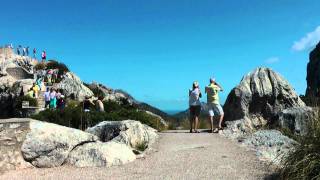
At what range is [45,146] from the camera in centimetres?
1146

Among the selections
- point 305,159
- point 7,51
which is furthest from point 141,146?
point 7,51

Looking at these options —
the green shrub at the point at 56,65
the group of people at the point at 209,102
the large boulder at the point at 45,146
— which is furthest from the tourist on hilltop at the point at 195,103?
the green shrub at the point at 56,65

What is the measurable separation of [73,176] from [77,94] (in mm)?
35137

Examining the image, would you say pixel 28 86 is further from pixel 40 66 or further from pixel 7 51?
pixel 7 51

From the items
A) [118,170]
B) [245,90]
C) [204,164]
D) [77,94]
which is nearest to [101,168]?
[118,170]

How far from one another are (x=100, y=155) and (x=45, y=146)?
4.10 ft

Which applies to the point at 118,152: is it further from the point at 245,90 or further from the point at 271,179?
the point at 245,90

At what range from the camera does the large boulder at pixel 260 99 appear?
65.7 ft

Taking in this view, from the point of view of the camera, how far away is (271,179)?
939 cm

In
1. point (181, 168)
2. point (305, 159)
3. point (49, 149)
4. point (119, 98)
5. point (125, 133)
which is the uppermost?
point (119, 98)

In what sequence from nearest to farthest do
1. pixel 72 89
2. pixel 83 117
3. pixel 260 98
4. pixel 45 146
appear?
pixel 45 146
pixel 83 117
pixel 260 98
pixel 72 89

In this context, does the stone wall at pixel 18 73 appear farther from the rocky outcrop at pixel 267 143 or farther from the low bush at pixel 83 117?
the rocky outcrop at pixel 267 143

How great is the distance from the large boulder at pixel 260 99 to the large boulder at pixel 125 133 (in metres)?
5.94

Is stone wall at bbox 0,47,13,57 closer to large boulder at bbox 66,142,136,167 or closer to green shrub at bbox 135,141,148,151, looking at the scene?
green shrub at bbox 135,141,148,151
